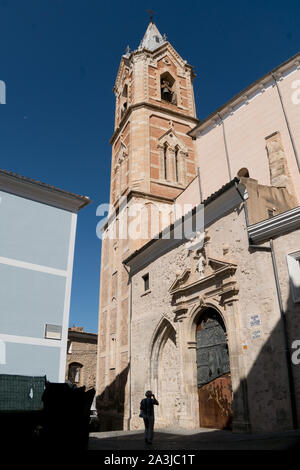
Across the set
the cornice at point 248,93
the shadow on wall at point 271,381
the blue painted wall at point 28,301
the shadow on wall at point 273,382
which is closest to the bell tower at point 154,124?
the cornice at point 248,93

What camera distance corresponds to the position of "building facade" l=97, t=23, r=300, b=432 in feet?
28.9

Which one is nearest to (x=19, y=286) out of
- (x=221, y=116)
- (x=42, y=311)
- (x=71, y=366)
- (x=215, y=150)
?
(x=42, y=311)

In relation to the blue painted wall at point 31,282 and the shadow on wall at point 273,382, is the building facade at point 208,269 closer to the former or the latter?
the shadow on wall at point 273,382

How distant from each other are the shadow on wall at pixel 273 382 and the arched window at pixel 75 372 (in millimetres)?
18484

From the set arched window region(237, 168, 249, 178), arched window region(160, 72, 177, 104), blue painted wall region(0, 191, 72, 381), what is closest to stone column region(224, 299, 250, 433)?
blue painted wall region(0, 191, 72, 381)

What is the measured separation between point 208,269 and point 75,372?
18.0 m

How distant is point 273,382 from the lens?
8328 mm

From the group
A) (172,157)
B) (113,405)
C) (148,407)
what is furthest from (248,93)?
(113,405)

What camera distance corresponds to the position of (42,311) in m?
11.2

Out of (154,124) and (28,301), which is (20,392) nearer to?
(28,301)

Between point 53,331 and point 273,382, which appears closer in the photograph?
point 273,382

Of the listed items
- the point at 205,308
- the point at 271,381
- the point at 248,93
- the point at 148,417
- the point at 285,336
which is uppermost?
the point at 248,93

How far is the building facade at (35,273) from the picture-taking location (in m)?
10.5
